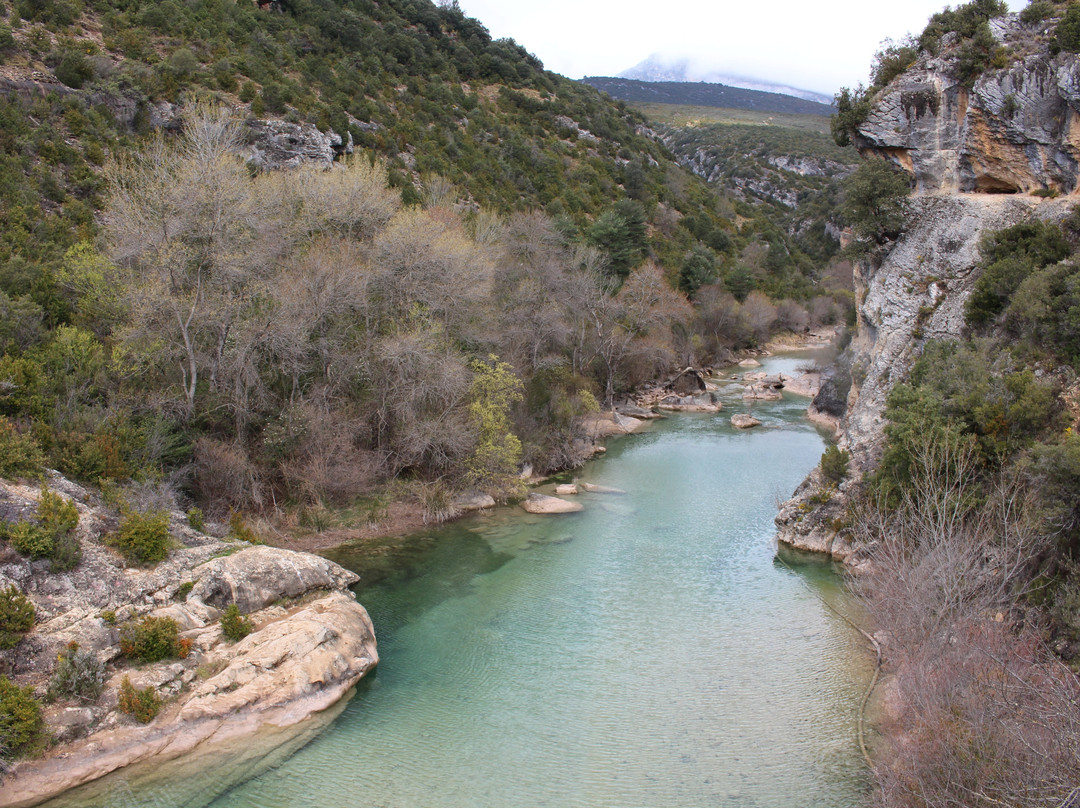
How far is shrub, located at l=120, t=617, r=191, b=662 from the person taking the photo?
12.4m

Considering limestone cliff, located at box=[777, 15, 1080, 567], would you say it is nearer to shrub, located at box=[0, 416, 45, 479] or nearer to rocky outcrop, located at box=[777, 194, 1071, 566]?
rocky outcrop, located at box=[777, 194, 1071, 566]

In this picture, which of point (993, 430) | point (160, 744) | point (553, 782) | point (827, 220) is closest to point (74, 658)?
point (160, 744)

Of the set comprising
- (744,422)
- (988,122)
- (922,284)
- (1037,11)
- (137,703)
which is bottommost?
(744,422)

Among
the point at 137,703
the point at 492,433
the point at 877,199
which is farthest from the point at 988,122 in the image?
the point at 137,703

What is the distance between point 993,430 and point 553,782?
40.2 feet

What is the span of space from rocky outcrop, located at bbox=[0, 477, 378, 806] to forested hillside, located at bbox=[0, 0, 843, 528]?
3020mm

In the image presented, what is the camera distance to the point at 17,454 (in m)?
14.2

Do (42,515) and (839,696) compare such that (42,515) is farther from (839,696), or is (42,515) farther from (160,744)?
(839,696)

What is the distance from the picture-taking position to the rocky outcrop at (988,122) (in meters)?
19.9

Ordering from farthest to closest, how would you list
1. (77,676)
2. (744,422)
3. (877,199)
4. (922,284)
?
1. (744,422)
2. (877,199)
3. (922,284)
4. (77,676)

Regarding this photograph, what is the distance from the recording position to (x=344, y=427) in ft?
73.4

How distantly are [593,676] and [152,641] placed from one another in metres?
8.59

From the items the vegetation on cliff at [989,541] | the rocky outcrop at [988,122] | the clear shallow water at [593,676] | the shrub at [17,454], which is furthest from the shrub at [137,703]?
the rocky outcrop at [988,122]

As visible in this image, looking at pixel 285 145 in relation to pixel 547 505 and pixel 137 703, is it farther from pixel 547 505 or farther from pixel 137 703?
pixel 137 703
